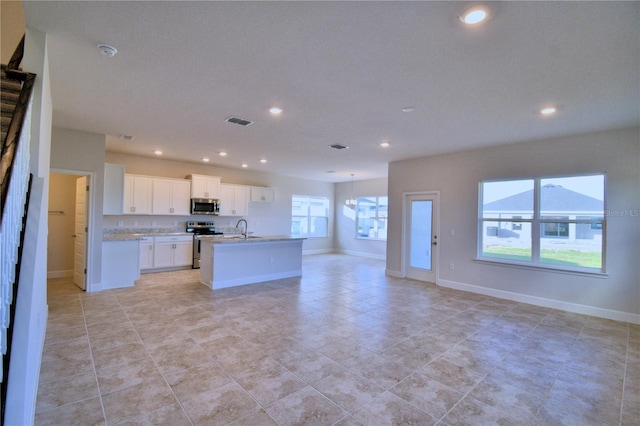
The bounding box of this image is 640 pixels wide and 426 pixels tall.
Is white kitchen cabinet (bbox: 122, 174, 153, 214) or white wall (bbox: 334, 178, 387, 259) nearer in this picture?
white kitchen cabinet (bbox: 122, 174, 153, 214)

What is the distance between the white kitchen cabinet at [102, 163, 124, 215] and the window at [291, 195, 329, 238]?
5440 millimetres

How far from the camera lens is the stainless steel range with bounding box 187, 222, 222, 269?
738 centimetres

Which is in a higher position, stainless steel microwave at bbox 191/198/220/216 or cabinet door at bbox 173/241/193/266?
stainless steel microwave at bbox 191/198/220/216

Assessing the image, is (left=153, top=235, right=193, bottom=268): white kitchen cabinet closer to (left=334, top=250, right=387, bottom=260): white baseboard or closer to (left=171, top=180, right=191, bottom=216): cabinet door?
(left=171, top=180, right=191, bottom=216): cabinet door

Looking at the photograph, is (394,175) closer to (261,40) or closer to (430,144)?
(430,144)

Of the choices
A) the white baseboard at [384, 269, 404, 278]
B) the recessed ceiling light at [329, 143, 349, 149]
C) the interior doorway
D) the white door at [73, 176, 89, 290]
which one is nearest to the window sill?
the white baseboard at [384, 269, 404, 278]

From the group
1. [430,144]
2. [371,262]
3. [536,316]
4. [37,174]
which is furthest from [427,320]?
[371,262]

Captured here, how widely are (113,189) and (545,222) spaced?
24.9ft

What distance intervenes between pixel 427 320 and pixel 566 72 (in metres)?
3.12

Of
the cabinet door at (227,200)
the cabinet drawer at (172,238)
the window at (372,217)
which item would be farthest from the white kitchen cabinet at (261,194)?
the window at (372,217)

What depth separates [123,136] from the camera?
524cm

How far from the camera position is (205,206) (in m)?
7.67

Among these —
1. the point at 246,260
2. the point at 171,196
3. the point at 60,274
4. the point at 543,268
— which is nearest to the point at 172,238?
the point at 171,196

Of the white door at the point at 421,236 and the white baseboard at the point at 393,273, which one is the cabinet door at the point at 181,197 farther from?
the white door at the point at 421,236
